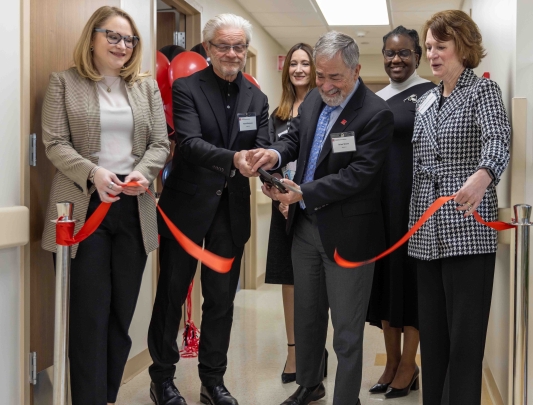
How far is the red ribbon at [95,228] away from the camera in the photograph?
221 cm

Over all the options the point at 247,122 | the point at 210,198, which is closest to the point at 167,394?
the point at 210,198

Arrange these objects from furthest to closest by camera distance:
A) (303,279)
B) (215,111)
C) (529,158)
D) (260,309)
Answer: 1. (260,309)
2. (215,111)
3. (303,279)
4. (529,158)

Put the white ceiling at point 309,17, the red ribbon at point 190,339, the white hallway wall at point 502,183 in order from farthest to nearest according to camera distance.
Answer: the white ceiling at point 309,17 < the red ribbon at point 190,339 < the white hallway wall at point 502,183

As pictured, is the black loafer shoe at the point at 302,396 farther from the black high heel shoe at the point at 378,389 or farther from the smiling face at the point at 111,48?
the smiling face at the point at 111,48

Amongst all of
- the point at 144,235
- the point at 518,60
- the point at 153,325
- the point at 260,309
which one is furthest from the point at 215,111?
the point at 260,309

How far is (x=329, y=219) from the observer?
2.68m

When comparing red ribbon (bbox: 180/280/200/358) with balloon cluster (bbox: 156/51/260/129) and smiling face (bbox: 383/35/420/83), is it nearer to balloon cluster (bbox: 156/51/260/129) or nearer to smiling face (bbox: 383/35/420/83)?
balloon cluster (bbox: 156/51/260/129)

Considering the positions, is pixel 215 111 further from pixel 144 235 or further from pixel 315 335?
pixel 315 335

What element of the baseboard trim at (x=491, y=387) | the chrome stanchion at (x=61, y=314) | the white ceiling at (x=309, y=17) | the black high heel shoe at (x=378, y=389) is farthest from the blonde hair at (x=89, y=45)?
the white ceiling at (x=309, y=17)

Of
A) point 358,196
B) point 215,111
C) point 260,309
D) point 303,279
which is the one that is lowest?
point 260,309

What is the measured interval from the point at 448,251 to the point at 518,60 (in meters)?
0.90

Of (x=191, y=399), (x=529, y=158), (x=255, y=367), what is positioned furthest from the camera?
(x=255, y=367)

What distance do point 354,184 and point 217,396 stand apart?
1.36m

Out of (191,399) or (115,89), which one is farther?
(191,399)
